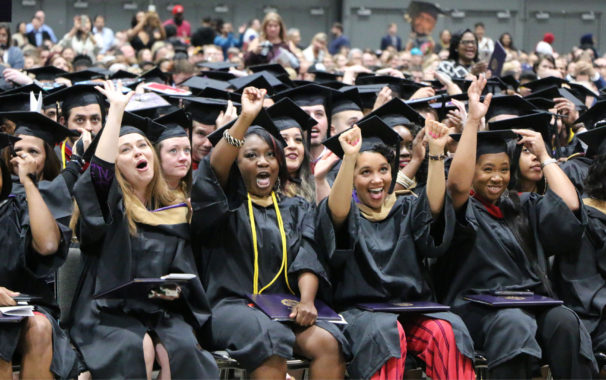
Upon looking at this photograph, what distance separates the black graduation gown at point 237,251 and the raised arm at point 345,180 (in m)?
0.23

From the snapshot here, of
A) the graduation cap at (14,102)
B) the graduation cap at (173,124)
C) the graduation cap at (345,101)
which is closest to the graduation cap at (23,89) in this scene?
the graduation cap at (14,102)

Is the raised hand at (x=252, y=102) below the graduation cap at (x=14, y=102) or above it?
below

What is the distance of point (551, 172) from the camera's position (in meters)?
4.76

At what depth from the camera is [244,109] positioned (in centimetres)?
422

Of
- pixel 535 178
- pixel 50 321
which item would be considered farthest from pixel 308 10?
pixel 50 321

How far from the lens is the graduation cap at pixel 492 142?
4.81m

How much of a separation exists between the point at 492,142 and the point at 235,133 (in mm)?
1550

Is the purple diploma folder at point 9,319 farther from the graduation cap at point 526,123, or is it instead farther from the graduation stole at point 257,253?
the graduation cap at point 526,123

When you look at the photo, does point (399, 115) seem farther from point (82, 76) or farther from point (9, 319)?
point (82, 76)

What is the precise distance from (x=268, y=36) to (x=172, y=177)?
5134 mm

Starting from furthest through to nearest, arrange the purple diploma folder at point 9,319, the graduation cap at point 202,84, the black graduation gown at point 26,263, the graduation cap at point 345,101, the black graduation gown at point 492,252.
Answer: the graduation cap at point 202,84, the graduation cap at point 345,101, the black graduation gown at point 492,252, the black graduation gown at point 26,263, the purple diploma folder at point 9,319

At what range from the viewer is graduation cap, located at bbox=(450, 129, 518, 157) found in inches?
189

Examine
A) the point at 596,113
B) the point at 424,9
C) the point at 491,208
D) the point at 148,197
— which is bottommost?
the point at 491,208

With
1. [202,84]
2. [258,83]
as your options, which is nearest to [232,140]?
[258,83]
